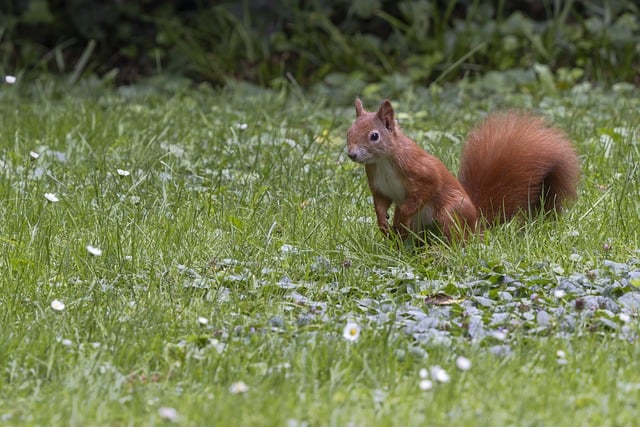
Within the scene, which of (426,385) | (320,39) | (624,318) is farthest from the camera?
(320,39)

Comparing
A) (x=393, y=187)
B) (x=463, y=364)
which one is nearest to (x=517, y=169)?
(x=393, y=187)

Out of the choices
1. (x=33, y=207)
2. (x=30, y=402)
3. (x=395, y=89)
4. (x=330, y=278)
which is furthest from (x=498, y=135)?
(x=395, y=89)

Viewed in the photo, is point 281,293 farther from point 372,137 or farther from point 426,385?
point 426,385

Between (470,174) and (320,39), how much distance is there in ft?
12.7

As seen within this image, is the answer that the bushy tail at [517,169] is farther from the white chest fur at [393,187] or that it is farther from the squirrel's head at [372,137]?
the squirrel's head at [372,137]

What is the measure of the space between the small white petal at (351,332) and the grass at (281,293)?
0.02 meters

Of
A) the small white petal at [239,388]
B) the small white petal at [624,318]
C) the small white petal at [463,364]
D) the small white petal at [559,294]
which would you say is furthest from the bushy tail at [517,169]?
the small white petal at [239,388]

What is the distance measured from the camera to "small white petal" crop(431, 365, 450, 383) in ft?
8.25

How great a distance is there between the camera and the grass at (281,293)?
Result: 8.27 ft

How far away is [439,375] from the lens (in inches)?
99.1

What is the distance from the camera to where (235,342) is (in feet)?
9.40

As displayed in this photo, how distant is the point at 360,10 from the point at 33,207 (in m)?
3.90

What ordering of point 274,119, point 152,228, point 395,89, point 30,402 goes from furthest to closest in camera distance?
point 395,89
point 274,119
point 152,228
point 30,402

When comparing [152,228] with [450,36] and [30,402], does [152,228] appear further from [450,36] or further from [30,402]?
[450,36]
